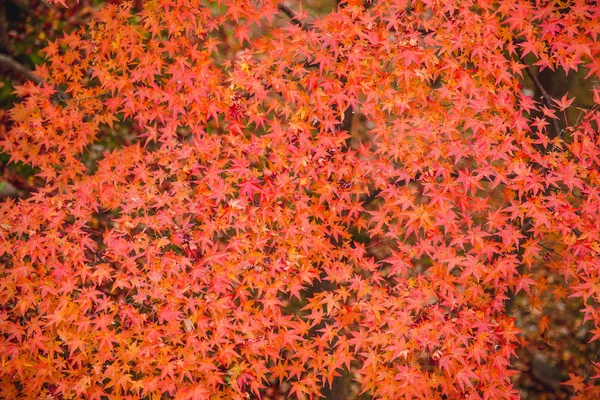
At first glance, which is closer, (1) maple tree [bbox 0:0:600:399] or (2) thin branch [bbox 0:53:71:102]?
(1) maple tree [bbox 0:0:600:399]

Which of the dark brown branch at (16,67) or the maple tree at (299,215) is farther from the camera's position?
the dark brown branch at (16,67)

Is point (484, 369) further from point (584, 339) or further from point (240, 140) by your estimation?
point (584, 339)

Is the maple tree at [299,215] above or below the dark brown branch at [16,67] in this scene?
below

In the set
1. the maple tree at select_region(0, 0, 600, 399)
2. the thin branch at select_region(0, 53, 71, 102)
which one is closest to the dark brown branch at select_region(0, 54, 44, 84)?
the thin branch at select_region(0, 53, 71, 102)

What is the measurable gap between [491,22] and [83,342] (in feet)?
13.3

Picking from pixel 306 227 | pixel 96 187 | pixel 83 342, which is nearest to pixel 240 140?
pixel 306 227

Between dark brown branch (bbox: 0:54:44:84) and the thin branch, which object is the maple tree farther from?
dark brown branch (bbox: 0:54:44:84)

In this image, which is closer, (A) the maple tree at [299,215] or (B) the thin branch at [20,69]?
(A) the maple tree at [299,215]

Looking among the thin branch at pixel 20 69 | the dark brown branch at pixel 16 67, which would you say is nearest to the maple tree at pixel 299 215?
the thin branch at pixel 20 69

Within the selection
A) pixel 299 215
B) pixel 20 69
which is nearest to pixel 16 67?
pixel 20 69

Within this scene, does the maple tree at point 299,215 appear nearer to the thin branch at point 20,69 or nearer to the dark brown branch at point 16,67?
the thin branch at point 20,69

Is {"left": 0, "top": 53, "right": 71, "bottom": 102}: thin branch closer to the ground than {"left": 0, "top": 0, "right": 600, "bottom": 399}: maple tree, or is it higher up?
higher up

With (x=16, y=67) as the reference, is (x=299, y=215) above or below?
below

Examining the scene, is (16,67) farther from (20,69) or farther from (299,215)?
(299,215)
